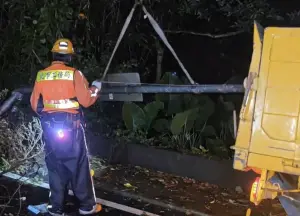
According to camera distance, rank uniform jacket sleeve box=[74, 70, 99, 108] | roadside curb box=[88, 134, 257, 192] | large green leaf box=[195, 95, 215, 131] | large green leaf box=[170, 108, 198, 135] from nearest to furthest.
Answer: uniform jacket sleeve box=[74, 70, 99, 108] → roadside curb box=[88, 134, 257, 192] → large green leaf box=[170, 108, 198, 135] → large green leaf box=[195, 95, 215, 131]

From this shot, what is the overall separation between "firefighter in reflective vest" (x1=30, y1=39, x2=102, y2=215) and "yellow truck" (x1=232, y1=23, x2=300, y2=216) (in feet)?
6.52

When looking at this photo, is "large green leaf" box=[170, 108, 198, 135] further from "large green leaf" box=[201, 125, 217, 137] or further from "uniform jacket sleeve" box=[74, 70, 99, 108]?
"uniform jacket sleeve" box=[74, 70, 99, 108]

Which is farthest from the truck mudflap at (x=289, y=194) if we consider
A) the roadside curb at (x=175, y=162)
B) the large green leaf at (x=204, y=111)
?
the large green leaf at (x=204, y=111)

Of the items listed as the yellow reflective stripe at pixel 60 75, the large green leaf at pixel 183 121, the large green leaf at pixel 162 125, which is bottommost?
the large green leaf at pixel 162 125

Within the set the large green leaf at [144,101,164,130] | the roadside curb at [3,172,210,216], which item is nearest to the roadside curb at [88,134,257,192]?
the large green leaf at [144,101,164,130]

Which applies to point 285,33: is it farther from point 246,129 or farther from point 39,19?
point 39,19

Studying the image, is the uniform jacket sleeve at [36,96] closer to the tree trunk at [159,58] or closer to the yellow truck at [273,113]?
the yellow truck at [273,113]

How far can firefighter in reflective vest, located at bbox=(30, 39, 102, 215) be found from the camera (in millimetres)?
5238

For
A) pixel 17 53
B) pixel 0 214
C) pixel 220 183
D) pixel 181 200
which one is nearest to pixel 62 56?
pixel 0 214

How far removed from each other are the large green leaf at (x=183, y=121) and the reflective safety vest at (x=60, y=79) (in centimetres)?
214

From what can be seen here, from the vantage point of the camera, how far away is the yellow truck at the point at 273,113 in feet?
12.4

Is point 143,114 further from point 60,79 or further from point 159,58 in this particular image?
point 60,79

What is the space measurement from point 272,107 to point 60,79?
2417 mm

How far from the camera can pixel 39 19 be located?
8.05 meters
